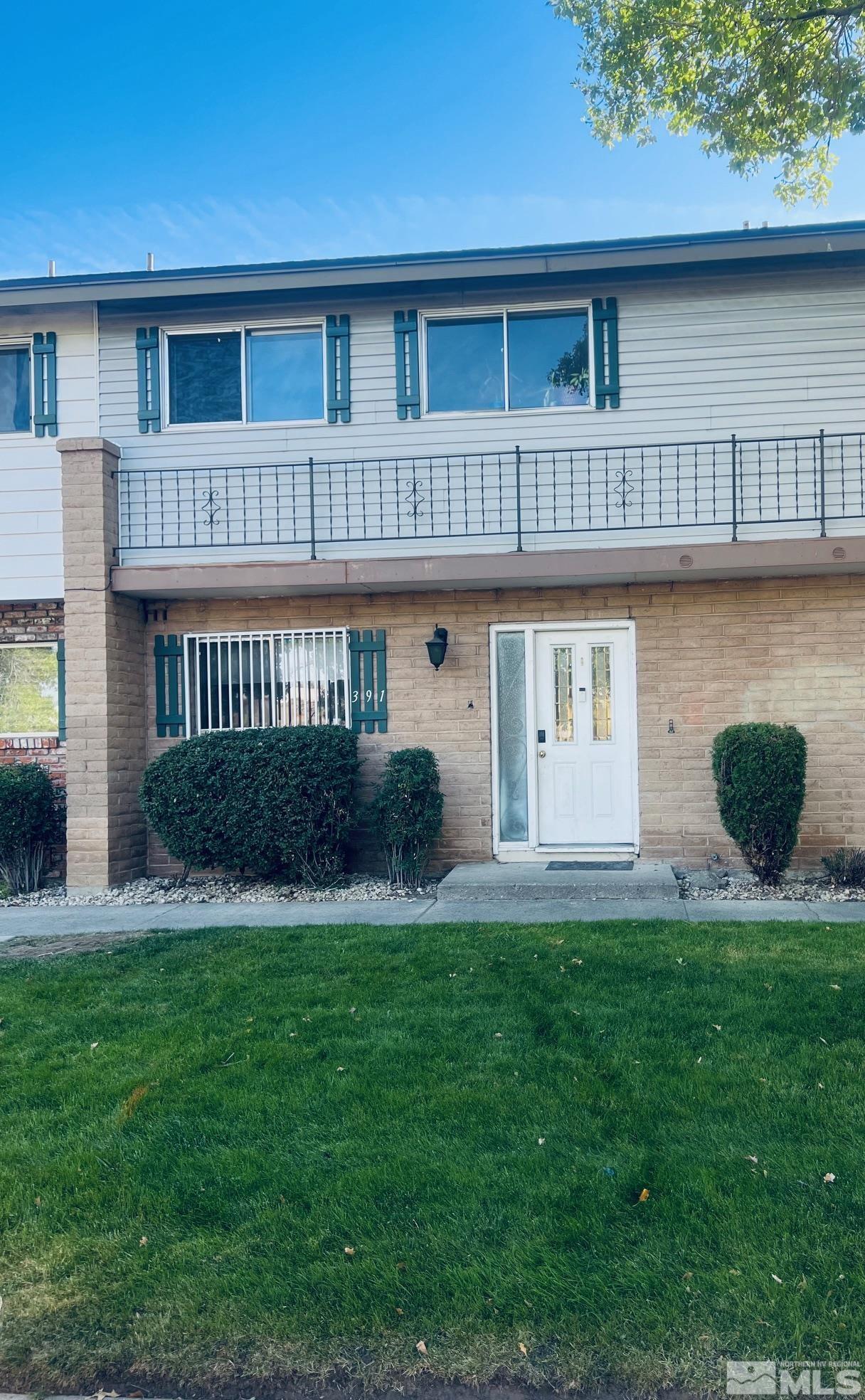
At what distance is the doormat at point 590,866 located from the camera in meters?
9.09

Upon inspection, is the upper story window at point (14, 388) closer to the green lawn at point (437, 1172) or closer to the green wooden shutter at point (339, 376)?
the green wooden shutter at point (339, 376)

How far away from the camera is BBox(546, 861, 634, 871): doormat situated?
9086 mm

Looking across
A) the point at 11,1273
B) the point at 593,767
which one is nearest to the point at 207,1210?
the point at 11,1273

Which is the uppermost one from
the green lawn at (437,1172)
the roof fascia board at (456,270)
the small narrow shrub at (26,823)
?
the roof fascia board at (456,270)

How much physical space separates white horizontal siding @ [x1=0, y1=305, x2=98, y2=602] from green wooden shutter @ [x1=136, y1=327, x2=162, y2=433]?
518mm

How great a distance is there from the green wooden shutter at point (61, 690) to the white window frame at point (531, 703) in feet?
15.2

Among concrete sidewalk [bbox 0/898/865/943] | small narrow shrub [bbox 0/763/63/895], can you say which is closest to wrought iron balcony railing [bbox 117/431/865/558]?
small narrow shrub [bbox 0/763/63/895]

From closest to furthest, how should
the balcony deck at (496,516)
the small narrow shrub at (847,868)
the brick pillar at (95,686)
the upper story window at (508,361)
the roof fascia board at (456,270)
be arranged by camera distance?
the small narrow shrub at (847,868) → the balcony deck at (496,516) → the roof fascia board at (456,270) → the brick pillar at (95,686) → the upper story window at (508,361)

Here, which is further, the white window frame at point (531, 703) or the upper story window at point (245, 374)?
the upper story window at point (245, 374)

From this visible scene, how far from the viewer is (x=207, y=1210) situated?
329 cm

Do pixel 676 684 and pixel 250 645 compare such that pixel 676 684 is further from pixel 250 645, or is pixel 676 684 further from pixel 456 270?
pixel 456 270

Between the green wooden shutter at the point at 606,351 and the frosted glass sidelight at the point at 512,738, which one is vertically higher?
the green wooden shutter at the point at 606,351

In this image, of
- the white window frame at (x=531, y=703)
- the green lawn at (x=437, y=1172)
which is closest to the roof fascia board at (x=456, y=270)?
the white window frame at (x=531, y=703)

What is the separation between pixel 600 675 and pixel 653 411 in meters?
2.72
